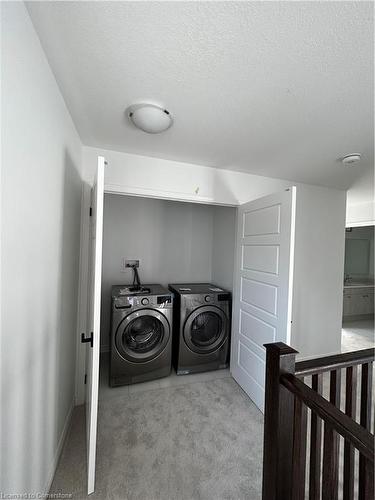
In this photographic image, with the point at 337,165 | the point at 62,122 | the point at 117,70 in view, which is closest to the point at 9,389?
the point at 62,122

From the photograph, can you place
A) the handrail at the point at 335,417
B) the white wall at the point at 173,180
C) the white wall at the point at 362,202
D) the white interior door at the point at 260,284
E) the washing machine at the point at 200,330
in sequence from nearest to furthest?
Result: 1. the handrail at the point at 335,417
2. the white interior door at the point at 260,284
3. the white wall at the point at 173,180
4. the washing machine at the point at 200,330
5. the white wall at the point at 362,202

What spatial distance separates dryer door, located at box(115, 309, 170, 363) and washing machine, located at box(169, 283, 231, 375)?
242mm

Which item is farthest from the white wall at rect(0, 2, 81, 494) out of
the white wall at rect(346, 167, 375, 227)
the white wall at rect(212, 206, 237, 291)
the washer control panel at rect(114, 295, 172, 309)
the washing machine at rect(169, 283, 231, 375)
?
the white wall at rect(346, 167, 375, 227)

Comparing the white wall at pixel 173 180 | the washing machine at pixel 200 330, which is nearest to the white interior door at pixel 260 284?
the washing machine at pixel 200 330

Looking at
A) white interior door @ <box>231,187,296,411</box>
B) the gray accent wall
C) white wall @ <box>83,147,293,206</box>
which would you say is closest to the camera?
white interior door @ <box>231,187,296,411</box>

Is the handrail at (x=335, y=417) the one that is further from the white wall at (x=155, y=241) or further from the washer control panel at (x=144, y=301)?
the white wall at (x=155, y=241)

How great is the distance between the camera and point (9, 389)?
0.81m

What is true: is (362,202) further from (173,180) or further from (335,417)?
(335,417)

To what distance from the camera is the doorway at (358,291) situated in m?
4.02

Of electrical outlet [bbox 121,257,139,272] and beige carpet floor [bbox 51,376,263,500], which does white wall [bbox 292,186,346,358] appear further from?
electrical outlet [bbox 121,257,139,272]

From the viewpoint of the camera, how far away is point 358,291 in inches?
191

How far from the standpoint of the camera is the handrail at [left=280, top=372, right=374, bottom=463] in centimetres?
60

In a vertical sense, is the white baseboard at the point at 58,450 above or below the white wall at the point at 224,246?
below

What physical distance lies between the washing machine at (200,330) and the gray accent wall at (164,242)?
41 centimetres
